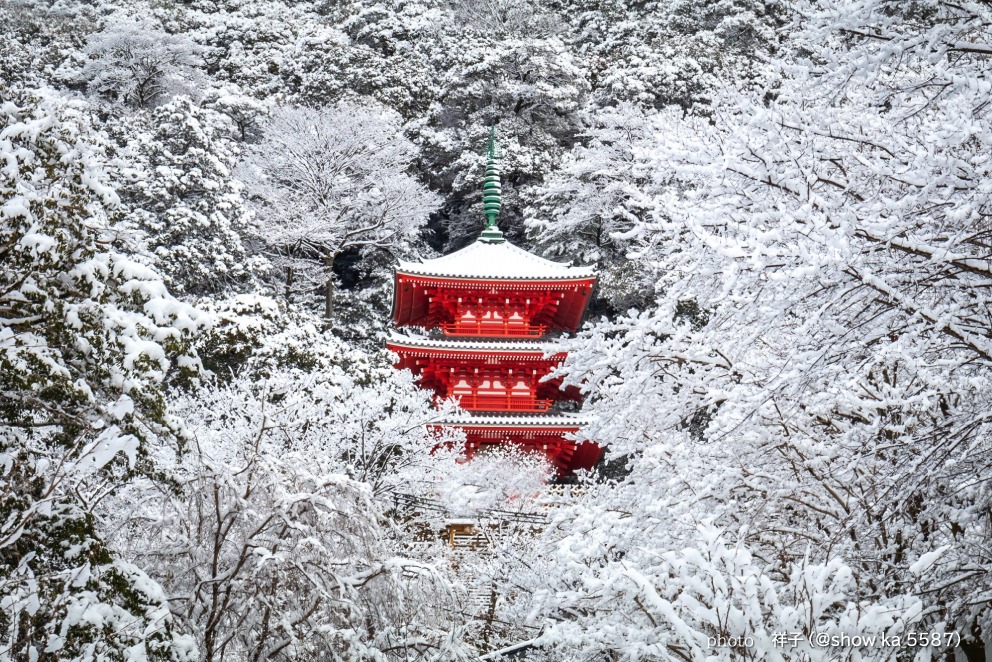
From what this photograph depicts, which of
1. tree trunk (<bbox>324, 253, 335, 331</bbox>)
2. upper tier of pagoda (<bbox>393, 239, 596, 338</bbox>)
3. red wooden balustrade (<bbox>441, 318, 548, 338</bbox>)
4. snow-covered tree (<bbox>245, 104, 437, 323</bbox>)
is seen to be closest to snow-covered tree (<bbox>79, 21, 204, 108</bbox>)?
snow-covered tree (<bbox>245, 104, 437, 323</bbox>)

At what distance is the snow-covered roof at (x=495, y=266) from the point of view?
15.7 m

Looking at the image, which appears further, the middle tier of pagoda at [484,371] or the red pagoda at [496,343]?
the middle tier of pagoda at [484,371]

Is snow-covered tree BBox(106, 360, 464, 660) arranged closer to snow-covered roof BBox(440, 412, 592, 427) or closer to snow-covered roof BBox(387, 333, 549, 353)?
snow-covered roof BBox(440, 412, 592, 427)

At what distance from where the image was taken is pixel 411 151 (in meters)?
25.6

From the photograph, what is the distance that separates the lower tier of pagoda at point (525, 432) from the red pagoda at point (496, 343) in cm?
2

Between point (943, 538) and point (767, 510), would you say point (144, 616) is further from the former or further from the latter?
point (943, 538)

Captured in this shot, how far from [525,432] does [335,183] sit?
11.9 m

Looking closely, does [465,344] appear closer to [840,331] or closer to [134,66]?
[840,331]

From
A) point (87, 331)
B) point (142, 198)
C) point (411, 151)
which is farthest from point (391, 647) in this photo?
point (411, 151)

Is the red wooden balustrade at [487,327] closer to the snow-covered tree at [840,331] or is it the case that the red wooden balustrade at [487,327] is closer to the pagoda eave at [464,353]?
the pagoda eave at [464,353]

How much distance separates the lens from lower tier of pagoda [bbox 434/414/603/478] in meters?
14.7

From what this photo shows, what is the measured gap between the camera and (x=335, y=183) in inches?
941

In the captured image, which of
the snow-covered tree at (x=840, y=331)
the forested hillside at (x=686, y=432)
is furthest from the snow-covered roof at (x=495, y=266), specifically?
the snow-covered tree at (x=840, y=331)

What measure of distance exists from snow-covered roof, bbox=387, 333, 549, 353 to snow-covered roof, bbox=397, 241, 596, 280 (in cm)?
124
